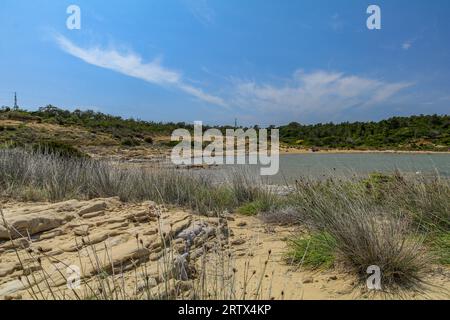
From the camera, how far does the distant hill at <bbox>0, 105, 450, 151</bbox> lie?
32.2 m

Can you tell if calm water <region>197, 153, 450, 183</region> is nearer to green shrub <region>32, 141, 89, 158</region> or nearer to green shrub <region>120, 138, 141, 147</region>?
green shrub <region>32, 141, 89, 158</region>

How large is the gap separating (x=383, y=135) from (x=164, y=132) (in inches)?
1157

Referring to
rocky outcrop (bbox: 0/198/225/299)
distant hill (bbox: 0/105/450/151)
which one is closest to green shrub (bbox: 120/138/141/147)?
distant hill (bbox: 0/105/450/151)

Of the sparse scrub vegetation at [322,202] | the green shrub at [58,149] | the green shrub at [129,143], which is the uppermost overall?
the green shrub at [129,143]

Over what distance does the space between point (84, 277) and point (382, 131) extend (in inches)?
2147

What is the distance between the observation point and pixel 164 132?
46.8m

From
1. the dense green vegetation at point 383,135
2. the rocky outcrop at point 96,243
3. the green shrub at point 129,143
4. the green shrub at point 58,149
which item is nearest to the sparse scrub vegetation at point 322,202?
the rocky outcrop at point 96,243

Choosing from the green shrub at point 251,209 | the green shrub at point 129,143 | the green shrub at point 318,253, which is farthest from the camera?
the green shrub at point 129,143

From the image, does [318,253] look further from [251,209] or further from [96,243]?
[251,209]

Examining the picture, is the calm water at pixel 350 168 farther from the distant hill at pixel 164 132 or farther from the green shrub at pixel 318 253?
the distant hill at pixel 164 132

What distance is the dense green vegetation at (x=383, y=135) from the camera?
149ft

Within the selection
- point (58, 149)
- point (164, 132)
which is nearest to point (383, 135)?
point (164, 132)

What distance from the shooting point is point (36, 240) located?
444 centimetres

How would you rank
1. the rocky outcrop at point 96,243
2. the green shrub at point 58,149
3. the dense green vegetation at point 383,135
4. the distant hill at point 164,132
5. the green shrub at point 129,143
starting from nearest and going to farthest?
the rocky outcrop at point 96,243
the green shrub at point 58,149
the distant hill at point 164,132
the green shrub at point 129,143
the dense green vegetation at point 383,135
